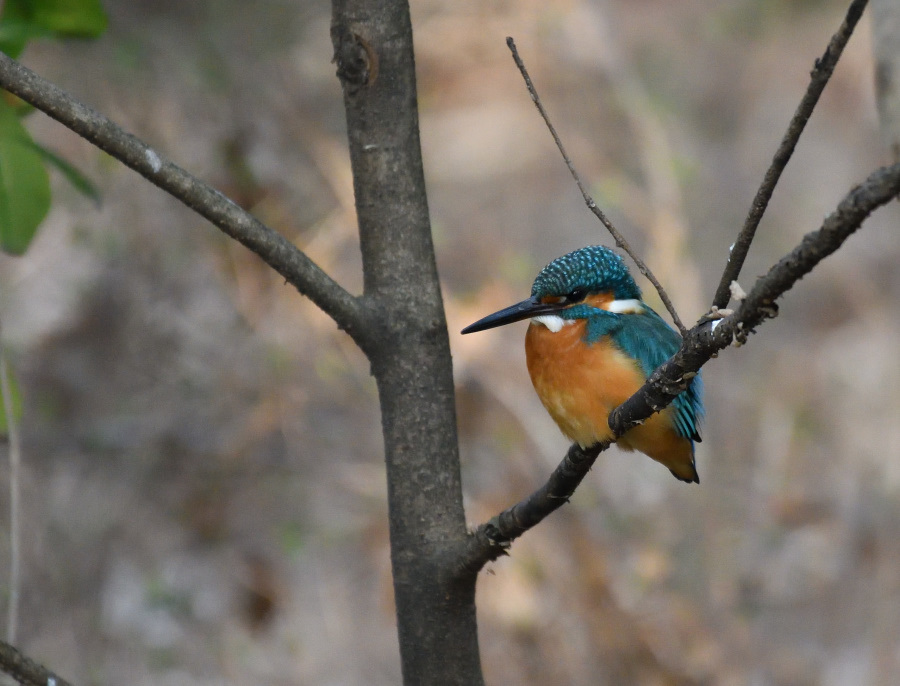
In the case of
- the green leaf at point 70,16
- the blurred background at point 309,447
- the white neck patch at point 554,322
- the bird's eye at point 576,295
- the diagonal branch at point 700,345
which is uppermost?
the blurred background at point 309,447

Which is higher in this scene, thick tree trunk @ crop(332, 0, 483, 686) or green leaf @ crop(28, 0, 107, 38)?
green leaf @ crop(28, 0, 107, 38)

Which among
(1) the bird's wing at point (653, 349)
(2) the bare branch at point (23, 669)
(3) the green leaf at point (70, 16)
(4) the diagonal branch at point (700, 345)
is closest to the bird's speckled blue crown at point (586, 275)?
(1) the bird's wing at point (653, 349)

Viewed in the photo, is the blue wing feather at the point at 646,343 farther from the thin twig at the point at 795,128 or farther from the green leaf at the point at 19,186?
the green leaf at the point at 19,186

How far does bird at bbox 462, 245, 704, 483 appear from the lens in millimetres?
1937

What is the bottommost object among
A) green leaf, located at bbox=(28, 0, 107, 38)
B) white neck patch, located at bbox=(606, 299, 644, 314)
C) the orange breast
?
the orange breast

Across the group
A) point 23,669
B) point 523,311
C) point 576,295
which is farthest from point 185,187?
point 576,295

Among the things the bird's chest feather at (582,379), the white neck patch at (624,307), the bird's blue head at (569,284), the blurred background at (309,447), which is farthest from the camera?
the blurred background at (309,447)

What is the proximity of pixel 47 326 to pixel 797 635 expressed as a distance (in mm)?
4040

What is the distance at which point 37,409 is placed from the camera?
438cm

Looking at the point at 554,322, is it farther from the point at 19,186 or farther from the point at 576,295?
the point at 19,186

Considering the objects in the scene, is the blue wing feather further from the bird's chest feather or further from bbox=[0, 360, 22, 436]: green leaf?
bbox=[0, 360, 22, 436]: green leaf

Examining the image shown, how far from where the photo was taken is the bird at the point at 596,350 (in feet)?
6.35

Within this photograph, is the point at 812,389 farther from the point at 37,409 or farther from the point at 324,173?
the point at 37,409

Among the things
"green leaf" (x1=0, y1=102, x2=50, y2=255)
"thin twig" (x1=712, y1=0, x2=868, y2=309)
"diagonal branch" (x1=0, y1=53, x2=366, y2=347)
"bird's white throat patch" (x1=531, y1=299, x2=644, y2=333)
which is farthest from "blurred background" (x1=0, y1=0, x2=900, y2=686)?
"thin twig" (x1=712, y1=0, x2=868, y2=309)
